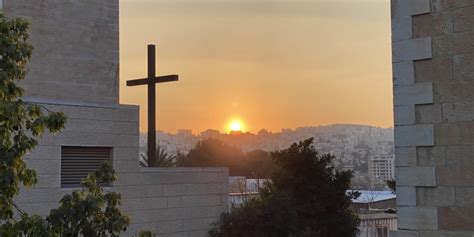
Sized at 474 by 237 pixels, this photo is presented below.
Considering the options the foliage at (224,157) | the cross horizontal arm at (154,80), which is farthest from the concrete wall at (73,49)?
the foliage at (224,157)

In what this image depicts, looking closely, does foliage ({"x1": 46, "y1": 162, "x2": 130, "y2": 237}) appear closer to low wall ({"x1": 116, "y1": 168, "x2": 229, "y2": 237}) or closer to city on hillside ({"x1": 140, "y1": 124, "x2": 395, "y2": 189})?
low wall ({"x1": 116, "y1": 168, "x2": 229, "y2": 237})

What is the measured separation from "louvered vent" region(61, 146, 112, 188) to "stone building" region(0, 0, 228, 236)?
2 centimetres

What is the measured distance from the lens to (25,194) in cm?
1055

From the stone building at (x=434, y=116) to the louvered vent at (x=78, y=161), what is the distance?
679cm

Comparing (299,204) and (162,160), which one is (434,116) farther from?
(162,160)

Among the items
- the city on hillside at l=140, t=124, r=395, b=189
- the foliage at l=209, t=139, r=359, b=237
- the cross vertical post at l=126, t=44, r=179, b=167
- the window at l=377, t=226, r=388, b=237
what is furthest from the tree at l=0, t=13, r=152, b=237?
the city on hillside at l=140, t=124, r=395, b=189

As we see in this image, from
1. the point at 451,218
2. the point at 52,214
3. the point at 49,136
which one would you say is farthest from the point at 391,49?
the point at 49,136

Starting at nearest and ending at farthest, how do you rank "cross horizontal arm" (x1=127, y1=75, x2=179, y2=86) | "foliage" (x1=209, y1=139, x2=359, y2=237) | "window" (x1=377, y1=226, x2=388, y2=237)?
"foliage" (x1=209, y1=139, x2=359, y2=237)
"cross horizontal arm" (x1=127, y1=75, x2=179, y2=86)
"window" (x1=377, y1=226, x2=388, y2=237)

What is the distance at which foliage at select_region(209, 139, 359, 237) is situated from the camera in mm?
13484

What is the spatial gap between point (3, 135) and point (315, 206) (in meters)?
9.56

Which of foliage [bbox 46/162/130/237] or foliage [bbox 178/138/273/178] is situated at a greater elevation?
foliage [bbox 178/138/273/178]

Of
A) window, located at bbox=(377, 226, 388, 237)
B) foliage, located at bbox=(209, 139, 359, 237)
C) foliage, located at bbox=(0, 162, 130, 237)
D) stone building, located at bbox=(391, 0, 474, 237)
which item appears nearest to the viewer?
foliage, located at bbox=(0, 162, 130, 237)

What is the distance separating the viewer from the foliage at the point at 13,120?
5062 millimetres

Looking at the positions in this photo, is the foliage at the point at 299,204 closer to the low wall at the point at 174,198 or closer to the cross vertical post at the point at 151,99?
the low wall at the point at 174,198
